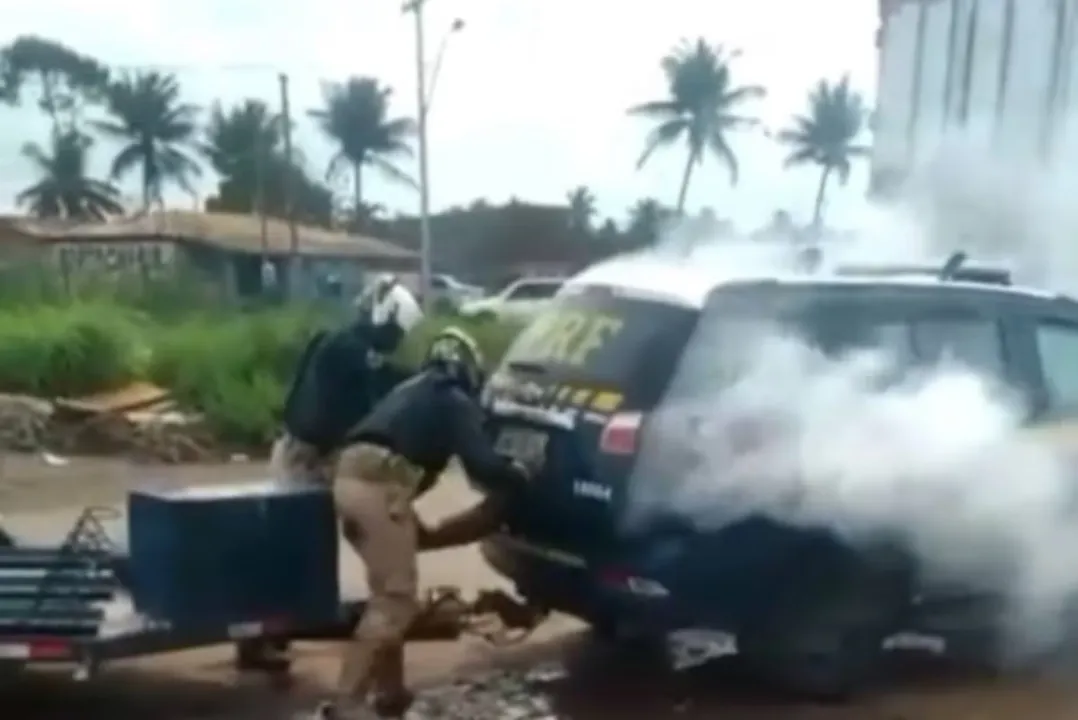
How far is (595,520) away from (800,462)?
855 mm

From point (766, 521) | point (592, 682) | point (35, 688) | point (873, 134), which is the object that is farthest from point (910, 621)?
point (873, 134)

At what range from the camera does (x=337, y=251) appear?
49219 mm

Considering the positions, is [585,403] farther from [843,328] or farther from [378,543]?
[843,328]

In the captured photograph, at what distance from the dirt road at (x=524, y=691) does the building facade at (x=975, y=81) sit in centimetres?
355

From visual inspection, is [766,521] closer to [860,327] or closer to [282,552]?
[860,327]

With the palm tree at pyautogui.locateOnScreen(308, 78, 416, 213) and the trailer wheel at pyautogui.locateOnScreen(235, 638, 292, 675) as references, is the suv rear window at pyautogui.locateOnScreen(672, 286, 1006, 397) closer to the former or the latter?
the trailer wheel at pyautogui.locateOnScreen(235, 638, 292, 675)

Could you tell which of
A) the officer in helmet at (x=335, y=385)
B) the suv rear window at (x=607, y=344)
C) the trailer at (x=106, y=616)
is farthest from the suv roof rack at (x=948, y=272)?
the trailer at (x=106, y=616)

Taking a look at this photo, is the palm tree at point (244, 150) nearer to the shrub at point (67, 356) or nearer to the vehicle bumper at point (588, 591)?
the shrub at point (67, 356)

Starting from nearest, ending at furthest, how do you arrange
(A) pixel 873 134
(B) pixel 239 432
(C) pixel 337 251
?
(A) pixel 873 134
(B) pixel 239 432
(C) pixel 337 251

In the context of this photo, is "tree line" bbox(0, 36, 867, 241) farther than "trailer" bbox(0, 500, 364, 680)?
Yes

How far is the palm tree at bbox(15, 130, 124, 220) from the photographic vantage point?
6112cm

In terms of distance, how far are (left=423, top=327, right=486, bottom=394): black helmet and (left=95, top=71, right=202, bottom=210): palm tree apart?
2178 inches

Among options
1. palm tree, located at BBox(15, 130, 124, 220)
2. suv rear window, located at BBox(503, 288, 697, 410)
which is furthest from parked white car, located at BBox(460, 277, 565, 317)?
palm tree, located at BBox(15, 130, 124, 220)

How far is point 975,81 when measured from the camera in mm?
10227
